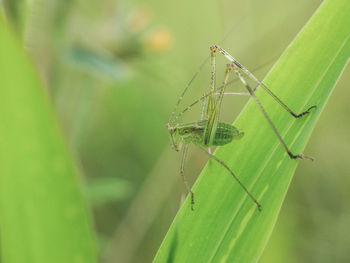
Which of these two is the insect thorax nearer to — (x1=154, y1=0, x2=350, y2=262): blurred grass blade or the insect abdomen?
the insect abdomen

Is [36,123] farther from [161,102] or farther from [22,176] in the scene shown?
[161,102]

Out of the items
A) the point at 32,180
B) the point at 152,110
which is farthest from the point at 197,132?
the point at 152,110

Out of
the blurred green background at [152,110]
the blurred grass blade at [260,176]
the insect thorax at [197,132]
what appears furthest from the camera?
the blurred green background at [152,110]

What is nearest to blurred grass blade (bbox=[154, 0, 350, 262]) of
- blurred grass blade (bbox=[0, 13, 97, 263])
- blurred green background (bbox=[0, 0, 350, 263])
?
blurred grass blade (bbox=[0, 13, 97, 263])

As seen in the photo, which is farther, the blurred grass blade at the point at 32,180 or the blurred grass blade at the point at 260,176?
the blurred grass blade at the point at 260,176

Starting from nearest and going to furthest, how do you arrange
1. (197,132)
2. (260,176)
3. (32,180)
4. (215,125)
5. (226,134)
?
(32,180), (260,176), (226,134), (215,125), (197,132)

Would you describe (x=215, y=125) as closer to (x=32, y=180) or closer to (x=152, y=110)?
(x=32, y=180)

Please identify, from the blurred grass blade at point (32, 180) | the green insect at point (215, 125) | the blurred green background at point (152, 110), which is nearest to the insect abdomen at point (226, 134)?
the green insect at point (215, 125)

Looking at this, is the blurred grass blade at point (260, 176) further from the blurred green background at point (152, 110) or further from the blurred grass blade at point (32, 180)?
the blurred green background at point (152, 110)
